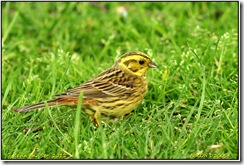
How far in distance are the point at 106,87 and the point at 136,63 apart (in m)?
0.52

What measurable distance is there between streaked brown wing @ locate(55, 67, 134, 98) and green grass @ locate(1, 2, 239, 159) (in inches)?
11.5

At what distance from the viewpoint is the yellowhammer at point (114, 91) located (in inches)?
248

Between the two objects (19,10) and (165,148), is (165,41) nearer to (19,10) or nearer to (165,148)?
(19,10)

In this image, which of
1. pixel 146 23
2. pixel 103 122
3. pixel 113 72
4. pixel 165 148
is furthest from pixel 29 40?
pixel 165 148

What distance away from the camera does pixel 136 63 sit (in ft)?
22.5

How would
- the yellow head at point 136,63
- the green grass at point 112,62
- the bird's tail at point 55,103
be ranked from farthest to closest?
the yellow head at point 136,63 → the bird's tail at point 55,103 → the green grass at point 112,62

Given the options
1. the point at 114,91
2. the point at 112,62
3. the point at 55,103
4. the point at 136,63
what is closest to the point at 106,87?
the point at 114,91

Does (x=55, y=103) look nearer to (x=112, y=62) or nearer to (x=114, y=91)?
(x=114, y=91)

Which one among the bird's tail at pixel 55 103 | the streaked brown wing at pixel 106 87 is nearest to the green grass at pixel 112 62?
the bird's tail at pixel 55 103

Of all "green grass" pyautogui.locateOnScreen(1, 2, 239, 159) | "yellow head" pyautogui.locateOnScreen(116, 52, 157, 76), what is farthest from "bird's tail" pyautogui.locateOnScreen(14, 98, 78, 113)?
"yellow head" pyautogui.locateOnScreen(116, 52, 157, 76)

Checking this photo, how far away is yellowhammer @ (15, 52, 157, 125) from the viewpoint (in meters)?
6.30

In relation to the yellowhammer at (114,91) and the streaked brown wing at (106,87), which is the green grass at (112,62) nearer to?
the yellowhammer at (114,91)

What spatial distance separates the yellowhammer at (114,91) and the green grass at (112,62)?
5.6 inches

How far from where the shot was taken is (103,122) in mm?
6242
